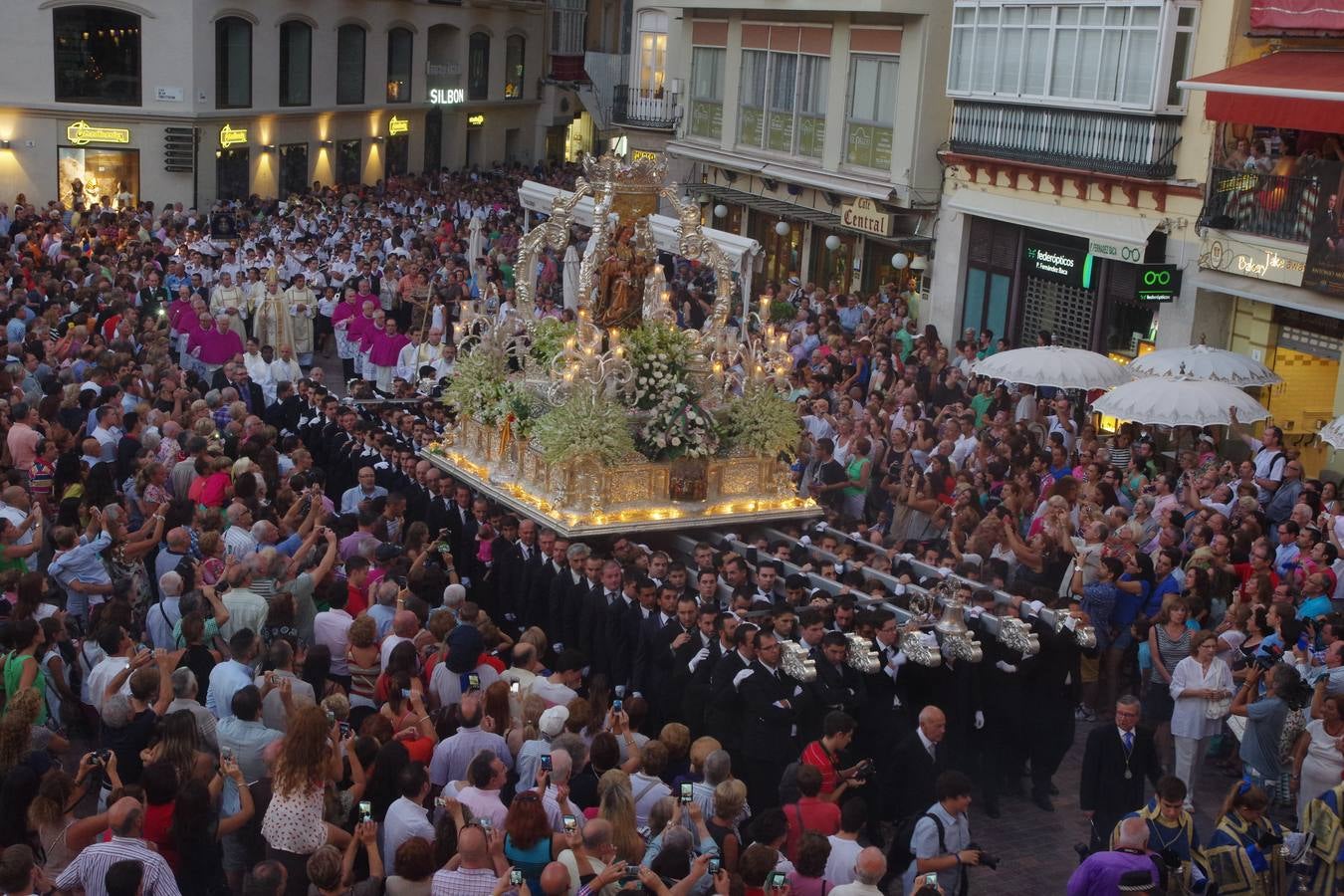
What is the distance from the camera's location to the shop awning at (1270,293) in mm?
18391

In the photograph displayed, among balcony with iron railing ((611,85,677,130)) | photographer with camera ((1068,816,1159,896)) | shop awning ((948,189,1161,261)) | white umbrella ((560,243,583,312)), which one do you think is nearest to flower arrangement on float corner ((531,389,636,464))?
photographer with camera ((1068,816,1159,896))

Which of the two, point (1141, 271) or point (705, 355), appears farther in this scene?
point (1141, 271)

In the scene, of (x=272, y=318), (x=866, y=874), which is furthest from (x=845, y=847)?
(x=272, y=318)

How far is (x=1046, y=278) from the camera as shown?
79.9 feet

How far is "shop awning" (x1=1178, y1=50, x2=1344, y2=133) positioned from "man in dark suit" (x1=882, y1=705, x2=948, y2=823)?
1072 cm

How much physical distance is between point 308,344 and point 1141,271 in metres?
12.5

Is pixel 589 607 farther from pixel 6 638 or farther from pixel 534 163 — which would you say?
pixel 534 163

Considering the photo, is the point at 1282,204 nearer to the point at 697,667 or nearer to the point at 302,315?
the point at 697,667

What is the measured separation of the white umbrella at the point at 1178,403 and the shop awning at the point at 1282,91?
3573 millimetres

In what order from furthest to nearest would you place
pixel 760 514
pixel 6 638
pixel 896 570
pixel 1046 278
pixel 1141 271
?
pixel 1046 278, pixel 1141 271, pixel 760 514, pixel 896 570, pixel 6 638

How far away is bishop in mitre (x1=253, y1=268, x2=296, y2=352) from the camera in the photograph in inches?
931

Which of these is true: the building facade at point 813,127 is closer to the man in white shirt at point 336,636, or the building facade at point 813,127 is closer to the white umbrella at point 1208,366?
the white umbrella at point 1208,366

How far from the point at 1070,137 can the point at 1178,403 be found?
8.05 m

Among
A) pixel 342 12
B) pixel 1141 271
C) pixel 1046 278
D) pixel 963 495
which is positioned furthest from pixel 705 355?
pixel 342 12
